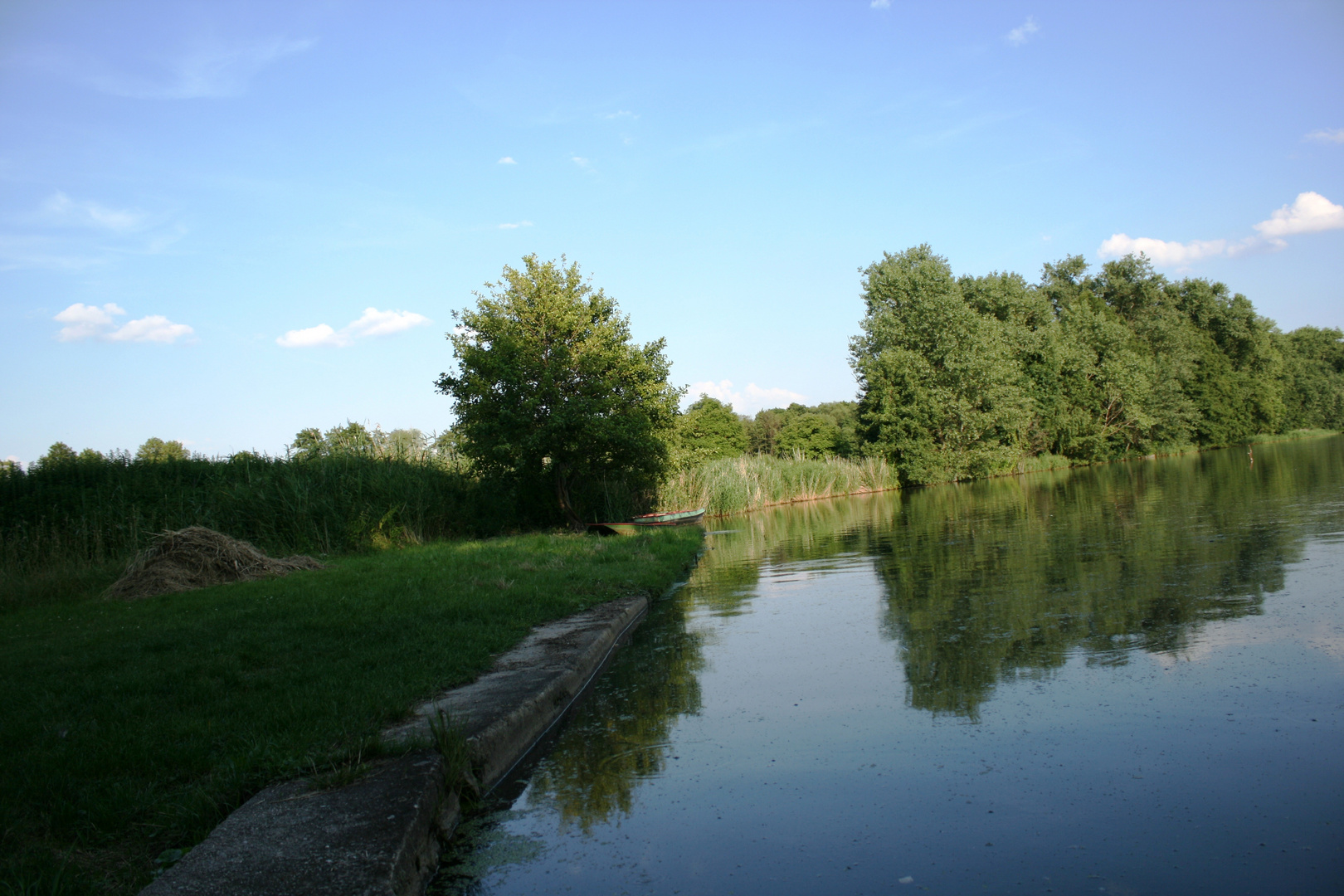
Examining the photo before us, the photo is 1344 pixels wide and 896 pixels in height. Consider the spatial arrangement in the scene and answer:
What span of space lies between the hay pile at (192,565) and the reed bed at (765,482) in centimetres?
1511

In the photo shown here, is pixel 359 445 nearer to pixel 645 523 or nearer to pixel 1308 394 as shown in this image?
pixel 645 523

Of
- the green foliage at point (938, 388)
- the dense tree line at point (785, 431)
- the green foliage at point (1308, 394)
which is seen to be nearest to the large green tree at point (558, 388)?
the dense tree line at point (785, 431)

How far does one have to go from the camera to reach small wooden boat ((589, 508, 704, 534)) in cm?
2030

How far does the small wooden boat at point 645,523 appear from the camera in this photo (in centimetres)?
2030

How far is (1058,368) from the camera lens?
4869 centimetres

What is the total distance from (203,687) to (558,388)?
15253 mm

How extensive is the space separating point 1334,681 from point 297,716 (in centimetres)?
631


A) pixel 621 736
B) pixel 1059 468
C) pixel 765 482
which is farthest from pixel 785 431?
pixel 621 736

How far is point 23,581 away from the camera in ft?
37.4

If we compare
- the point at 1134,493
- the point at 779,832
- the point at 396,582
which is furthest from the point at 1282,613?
the point at 1134,493

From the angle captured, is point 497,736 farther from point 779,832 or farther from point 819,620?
point 819,620

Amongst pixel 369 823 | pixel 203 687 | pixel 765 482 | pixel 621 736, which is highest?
pixel 765 482

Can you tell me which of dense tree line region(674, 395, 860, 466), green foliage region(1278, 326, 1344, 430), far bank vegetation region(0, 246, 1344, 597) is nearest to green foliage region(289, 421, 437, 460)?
far bank vegetation region(0, 246, 1344, 597)

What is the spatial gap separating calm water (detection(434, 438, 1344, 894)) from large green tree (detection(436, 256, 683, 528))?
36.4 ft
